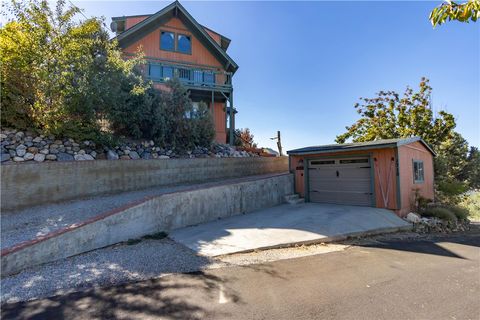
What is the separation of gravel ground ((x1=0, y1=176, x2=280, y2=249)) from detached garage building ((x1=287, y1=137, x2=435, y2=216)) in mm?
7246

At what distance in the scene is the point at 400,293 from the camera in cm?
353

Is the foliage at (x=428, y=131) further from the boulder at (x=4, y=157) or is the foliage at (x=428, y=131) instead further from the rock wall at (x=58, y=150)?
the boulder at (x=4, y=157)

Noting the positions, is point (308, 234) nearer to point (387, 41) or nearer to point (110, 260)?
point (110, 260)

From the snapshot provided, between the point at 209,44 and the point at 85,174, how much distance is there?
13.0 metres

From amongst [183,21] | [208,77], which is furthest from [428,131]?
[183,21]

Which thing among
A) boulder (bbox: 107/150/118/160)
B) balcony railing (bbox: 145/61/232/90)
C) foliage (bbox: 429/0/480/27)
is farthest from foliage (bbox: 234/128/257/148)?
foliage (bbox: 429/0/480/27)

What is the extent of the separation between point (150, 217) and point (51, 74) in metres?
5.52

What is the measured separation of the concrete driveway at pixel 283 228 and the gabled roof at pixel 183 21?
41.0ft

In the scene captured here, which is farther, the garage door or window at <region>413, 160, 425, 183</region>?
window at <region>413, 160, 425, 183</region>

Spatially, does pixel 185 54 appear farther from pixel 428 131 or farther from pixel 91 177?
pixel 428 131

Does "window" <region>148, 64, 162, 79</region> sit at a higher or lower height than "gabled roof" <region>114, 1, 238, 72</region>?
lower

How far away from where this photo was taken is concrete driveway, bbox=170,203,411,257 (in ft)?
18.9

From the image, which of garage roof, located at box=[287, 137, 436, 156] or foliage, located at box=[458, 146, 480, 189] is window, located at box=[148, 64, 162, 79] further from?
foliage, located at box=[458, 146, 480, 189]

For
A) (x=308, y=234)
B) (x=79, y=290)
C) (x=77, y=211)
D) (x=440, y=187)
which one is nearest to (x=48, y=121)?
(x=77, y=211)
